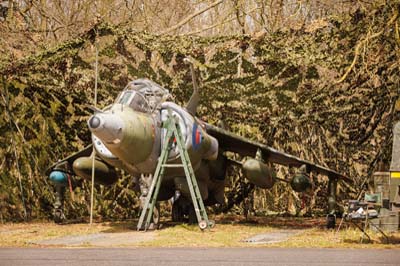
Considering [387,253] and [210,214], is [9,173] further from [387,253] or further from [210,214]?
[387,253]

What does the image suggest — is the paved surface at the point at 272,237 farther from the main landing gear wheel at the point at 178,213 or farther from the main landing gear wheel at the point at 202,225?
the main landing gear wheel at the point at 178,213

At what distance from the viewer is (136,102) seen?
49.3ft

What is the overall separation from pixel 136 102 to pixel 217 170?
3979mm

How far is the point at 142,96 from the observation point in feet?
49.9

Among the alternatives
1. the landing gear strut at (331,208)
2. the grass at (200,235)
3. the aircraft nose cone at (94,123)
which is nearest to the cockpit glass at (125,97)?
the aircraft nose cone at (94,123)

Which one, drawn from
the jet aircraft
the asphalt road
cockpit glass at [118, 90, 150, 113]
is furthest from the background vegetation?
the asphalt road

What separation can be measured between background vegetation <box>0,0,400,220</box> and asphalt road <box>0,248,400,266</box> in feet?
26.9

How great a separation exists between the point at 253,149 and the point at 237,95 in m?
3.04

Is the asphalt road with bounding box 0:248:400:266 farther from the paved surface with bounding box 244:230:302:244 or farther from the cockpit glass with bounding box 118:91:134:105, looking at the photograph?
the cockpit glass with bounding box 118:91:134:105

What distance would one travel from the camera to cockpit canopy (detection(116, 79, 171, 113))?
14969mm

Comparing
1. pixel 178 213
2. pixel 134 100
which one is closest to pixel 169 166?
pixel 134 100

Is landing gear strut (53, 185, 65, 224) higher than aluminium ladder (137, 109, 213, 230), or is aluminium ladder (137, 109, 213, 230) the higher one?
aluminium ladder (137, 109, 213, 230)

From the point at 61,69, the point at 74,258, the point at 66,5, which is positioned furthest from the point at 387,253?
the point at 66,5

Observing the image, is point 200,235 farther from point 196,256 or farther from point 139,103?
point 196,256
